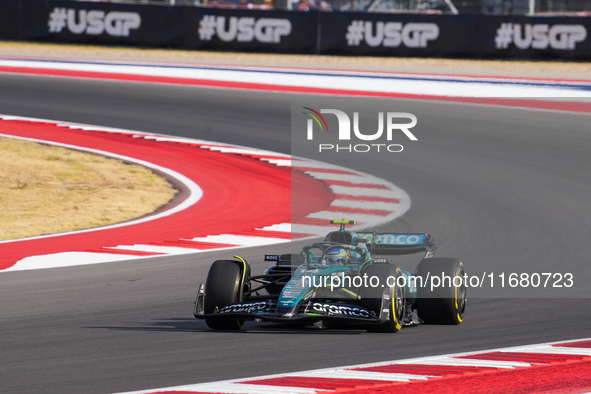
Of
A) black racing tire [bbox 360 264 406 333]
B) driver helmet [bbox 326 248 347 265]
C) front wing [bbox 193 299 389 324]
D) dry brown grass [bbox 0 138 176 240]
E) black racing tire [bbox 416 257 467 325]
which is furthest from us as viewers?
dry brown grass [bbox 0 138 176 240]

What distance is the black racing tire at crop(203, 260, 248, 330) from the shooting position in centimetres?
785

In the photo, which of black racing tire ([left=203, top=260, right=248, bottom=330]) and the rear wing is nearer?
black racing tire ([left=203, top=260, right=248, bottom=330])

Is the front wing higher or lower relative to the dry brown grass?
higher

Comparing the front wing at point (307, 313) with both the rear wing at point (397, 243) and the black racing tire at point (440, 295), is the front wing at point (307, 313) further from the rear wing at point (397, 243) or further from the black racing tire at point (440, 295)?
the rear wing at point (397, 243)

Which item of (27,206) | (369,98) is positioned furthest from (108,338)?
(369,98)

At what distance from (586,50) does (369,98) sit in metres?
7.72

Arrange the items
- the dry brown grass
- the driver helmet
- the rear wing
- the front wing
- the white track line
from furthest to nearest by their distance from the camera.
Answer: the dry brown grass → the rear wing → the driver helmet → the front wing → the white track line

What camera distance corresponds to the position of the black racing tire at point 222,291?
309 inches

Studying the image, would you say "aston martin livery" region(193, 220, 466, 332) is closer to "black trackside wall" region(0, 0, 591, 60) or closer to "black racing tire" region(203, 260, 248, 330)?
"black racing tire" region(203, 260, 248, 330)

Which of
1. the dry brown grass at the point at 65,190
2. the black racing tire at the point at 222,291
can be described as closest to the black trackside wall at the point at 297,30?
the dry brown grass at the point at 65,190

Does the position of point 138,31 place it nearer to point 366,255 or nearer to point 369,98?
point 369,98

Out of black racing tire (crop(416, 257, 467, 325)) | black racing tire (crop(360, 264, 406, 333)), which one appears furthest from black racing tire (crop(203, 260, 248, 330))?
black racing tire (crop(416, 257, 467, 325))

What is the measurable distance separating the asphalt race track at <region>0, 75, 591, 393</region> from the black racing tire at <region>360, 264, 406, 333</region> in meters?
0.11

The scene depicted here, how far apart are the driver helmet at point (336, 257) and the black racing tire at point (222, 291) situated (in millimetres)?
723
